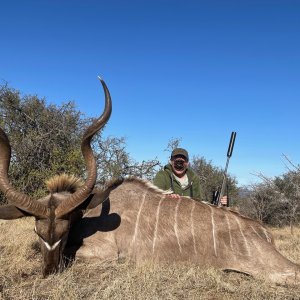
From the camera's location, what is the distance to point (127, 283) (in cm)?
275

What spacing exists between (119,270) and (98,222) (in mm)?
618

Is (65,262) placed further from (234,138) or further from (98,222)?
(234,138)

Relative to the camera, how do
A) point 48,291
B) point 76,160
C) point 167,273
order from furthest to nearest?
point 76,160 → point 167,273 → point 48,291

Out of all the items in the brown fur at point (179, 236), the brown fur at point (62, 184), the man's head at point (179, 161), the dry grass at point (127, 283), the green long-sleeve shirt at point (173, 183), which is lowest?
the dry grass at point (127, 283)

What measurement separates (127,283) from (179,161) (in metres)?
2.34

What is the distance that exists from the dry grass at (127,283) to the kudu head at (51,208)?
17cm

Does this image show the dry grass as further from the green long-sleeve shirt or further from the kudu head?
the green long-sleeve shirt

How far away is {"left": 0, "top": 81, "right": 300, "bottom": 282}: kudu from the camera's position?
328 cm

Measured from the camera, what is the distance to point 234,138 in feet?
19.0

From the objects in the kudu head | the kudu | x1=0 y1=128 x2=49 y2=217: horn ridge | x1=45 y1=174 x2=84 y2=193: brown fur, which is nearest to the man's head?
the kudu

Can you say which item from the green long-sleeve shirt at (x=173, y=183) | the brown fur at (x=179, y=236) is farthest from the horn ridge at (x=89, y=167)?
the green long-sleeve shirt at (x=173, y=183)

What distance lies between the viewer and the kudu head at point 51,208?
126 inches

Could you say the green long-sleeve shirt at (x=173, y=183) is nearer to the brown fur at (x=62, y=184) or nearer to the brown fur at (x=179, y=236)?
the brown fur at (x=179, y=236)

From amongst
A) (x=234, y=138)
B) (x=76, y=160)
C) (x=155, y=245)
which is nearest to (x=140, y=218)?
(x=155, y=245)
